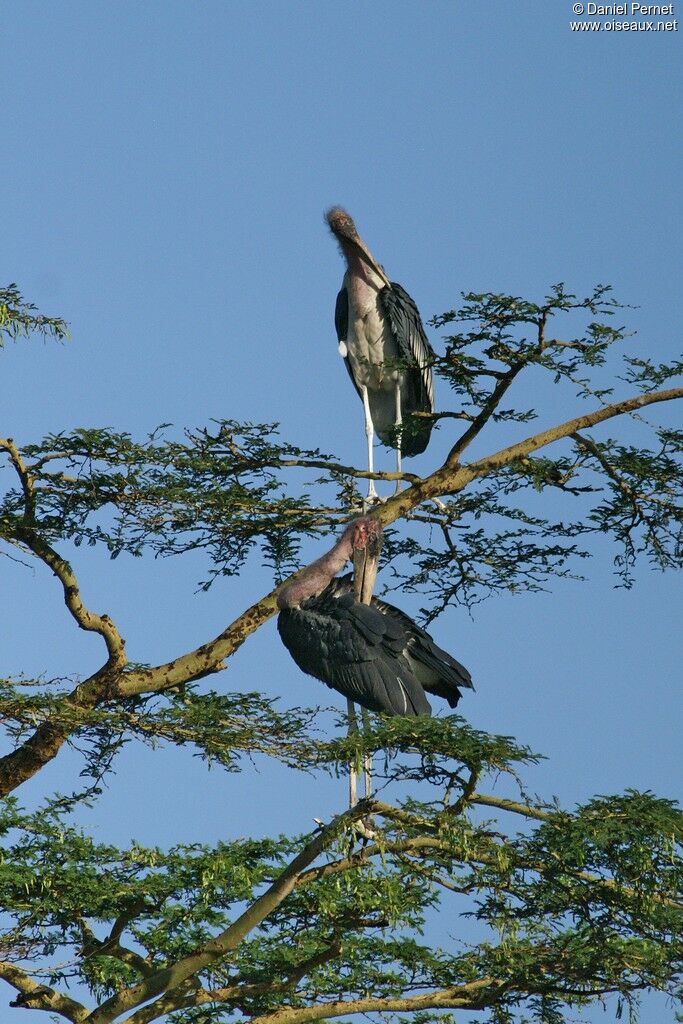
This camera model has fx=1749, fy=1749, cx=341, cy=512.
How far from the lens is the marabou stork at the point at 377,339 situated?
1108 centimetres

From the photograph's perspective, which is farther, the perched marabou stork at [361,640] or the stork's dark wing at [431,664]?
the stork's dark wing at [431,664]

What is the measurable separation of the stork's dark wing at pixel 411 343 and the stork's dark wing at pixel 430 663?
104 inches

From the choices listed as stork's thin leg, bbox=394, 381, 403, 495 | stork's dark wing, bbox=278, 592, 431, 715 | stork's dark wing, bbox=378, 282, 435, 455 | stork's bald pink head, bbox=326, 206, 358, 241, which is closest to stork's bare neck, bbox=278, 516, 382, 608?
stork's dark wing, bbox=278, 592, 431, 715

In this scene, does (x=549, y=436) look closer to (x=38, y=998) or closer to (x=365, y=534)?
(x=365, y=534)

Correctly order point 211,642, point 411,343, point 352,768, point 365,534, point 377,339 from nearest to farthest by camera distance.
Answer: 1. point 352,768
2. point 365,534
3. point 211,642
4. point 411,343
5. point 377,339

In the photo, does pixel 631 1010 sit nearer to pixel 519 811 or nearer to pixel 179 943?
pixel 519 811

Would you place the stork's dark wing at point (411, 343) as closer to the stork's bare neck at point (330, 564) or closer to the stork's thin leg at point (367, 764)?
the stork's bare neck at point (330, 564)

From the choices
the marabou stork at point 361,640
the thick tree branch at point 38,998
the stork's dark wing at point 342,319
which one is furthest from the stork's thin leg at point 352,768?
the stork's dark wing at point 342,319

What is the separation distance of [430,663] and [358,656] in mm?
453

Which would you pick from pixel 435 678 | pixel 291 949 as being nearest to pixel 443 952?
pixel 291 949

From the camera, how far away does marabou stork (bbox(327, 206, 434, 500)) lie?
36.3 feet

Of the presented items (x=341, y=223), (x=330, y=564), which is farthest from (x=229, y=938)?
(x=341, y=223)

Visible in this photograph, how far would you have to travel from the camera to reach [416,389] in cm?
1120

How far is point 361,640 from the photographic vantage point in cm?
805
